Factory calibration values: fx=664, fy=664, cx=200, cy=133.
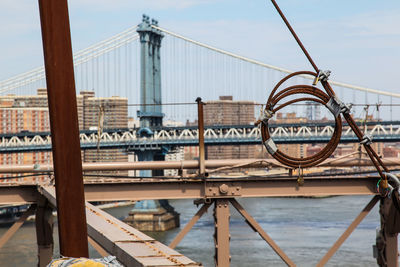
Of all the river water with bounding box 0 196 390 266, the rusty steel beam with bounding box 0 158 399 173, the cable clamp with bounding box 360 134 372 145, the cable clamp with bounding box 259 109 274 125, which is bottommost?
the river water with bounding box 0 196 390 266

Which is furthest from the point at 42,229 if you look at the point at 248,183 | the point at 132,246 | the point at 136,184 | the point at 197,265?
the point at 197,265

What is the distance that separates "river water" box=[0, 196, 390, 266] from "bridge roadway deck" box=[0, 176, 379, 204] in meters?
23.1

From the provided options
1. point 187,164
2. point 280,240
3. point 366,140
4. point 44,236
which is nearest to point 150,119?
point 280,240

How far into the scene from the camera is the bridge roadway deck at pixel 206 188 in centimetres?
754

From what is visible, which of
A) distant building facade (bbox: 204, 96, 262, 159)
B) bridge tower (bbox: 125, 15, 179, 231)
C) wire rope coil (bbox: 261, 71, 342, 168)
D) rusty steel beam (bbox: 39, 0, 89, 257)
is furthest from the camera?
distant building facade (bbox: 204, 96, 262, 159)

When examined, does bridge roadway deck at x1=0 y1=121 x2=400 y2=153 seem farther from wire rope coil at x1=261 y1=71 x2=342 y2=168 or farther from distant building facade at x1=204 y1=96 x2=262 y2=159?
distant building facade at x1=204 y1=96 x2=262 y2=159

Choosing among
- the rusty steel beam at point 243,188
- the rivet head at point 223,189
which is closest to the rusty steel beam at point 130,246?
the rivet head at point 223,189

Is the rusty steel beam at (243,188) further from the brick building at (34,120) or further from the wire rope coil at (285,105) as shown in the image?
the brick building at (34,120)

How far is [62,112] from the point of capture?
10.4 ft

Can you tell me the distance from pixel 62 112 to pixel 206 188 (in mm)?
4471

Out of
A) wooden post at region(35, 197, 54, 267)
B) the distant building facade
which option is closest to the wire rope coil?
wooden post at region(35, 197, 54, 267)

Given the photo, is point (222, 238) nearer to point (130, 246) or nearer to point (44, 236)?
point (44, 236)

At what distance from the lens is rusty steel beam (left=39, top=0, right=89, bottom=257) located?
3.16 meters

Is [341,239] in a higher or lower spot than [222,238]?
lower
